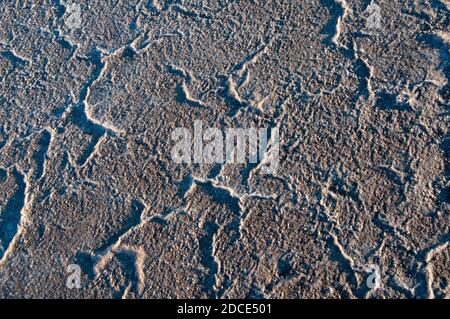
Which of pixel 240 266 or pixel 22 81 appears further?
pixel 22 81

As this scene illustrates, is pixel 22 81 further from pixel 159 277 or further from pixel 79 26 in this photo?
pixel 159 277

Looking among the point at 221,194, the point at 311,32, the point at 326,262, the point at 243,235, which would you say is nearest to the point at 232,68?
the point at 311,32

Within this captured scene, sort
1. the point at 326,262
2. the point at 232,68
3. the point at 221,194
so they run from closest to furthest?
the point at 326,262
the point at 221,194
the point at 232,68

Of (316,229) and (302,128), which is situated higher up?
(302,128)

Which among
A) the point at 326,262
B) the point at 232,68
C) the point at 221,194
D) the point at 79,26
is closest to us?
the point at 326,262

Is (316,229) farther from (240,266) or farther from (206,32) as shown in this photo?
(206,32)

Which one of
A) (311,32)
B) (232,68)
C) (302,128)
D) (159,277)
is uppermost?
(311,32)

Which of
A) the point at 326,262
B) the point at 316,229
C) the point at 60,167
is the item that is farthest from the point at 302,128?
the point at 60,167
